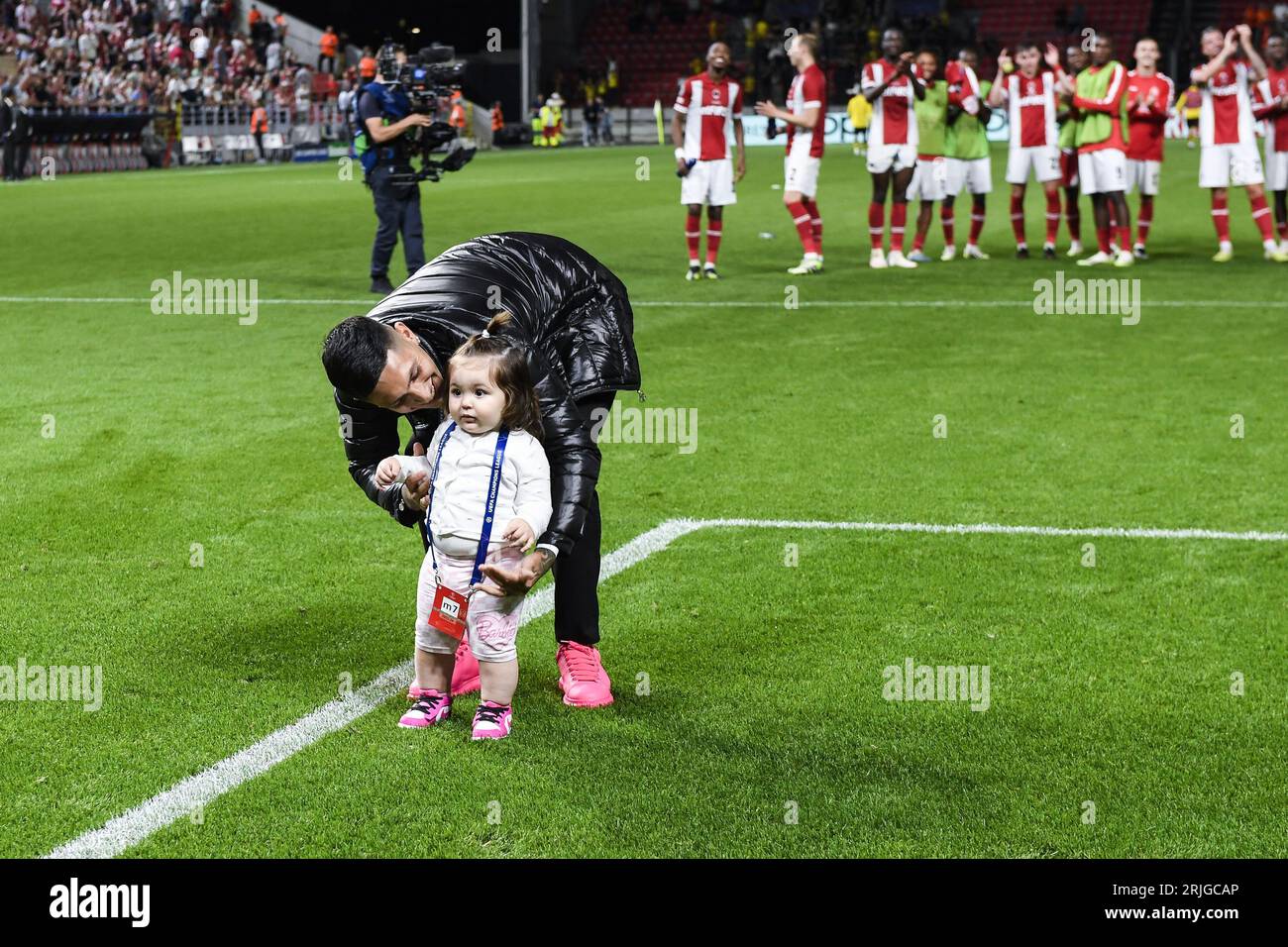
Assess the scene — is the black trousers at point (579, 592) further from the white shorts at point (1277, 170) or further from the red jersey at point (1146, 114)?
the white shorts at point (1277, 170)

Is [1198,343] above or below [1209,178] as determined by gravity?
below

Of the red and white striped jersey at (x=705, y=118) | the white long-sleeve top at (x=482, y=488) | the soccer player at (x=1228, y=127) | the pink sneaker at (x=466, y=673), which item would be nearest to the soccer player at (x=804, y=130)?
the red and white striped jersey at (x=705, y=118)

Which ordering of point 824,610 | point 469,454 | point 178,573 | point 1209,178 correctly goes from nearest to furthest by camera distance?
point 469,454 < point 824,610 < point 178,573 < point 1209,178

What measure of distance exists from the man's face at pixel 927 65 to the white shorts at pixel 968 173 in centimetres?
85

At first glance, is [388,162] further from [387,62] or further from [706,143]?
[706,143]

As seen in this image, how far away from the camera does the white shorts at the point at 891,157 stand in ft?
50.8

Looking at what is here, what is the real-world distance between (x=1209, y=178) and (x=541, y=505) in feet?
42.9

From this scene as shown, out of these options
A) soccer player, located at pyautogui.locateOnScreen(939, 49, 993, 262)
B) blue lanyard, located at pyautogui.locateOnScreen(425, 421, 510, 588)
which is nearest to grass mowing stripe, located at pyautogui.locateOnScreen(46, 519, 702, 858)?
blue lanyard, located at pyautogui.locateOnScreen(425, 421, 510, 588)

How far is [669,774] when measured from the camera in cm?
402

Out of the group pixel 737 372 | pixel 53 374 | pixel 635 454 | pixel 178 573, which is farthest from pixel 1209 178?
pixel 178 573

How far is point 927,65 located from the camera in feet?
52.7

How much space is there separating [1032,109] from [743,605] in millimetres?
12357

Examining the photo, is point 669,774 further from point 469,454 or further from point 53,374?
point 53,374

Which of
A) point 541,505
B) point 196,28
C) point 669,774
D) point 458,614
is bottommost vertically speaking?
point 669,774
